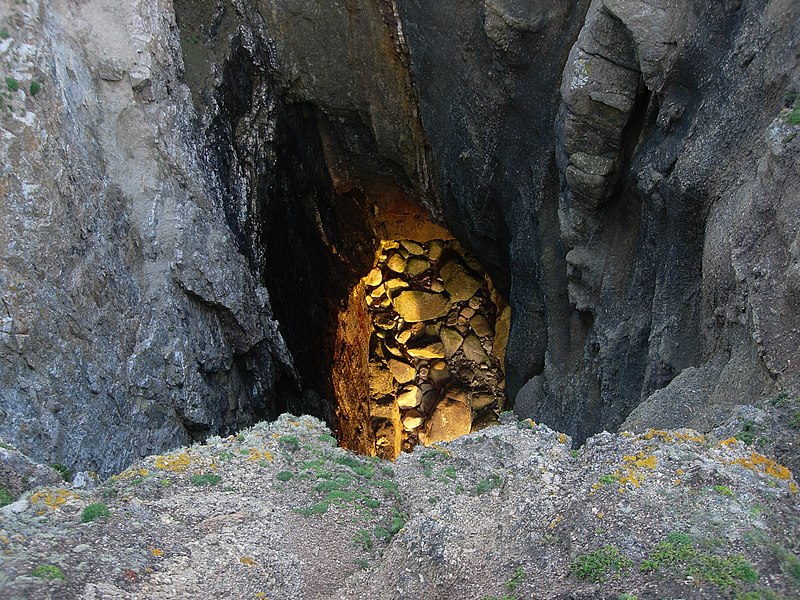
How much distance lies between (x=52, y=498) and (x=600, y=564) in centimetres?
704

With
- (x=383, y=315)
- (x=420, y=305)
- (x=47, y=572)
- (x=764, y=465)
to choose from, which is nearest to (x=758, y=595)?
(x=764, y=465)

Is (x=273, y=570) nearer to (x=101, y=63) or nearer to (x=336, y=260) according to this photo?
(x=101, y=63)

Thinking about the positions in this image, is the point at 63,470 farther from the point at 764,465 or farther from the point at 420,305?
the point at 420,305

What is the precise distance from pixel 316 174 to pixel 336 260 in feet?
10.9

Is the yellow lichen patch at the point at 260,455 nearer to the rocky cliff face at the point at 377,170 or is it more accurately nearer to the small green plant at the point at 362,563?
the small green plant at the point at 362,563

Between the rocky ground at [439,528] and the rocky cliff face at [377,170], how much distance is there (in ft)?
7.84

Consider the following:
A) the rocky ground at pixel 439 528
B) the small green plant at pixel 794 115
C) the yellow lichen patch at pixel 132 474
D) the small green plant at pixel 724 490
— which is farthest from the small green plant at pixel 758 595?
the yellow lichen patch at pixel 132 474

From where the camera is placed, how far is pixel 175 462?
10250mm

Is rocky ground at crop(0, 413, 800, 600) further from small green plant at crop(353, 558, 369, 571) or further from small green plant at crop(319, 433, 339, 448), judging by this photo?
small green plant at crop(319, 433, 339, 448)

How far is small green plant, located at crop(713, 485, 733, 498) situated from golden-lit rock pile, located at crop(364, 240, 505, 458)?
1691 cm

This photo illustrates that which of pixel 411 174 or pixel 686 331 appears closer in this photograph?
pixel 686 331

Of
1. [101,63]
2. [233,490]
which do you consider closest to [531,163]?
[101,63]

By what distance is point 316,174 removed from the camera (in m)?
22.3

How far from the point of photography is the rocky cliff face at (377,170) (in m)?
11.2
